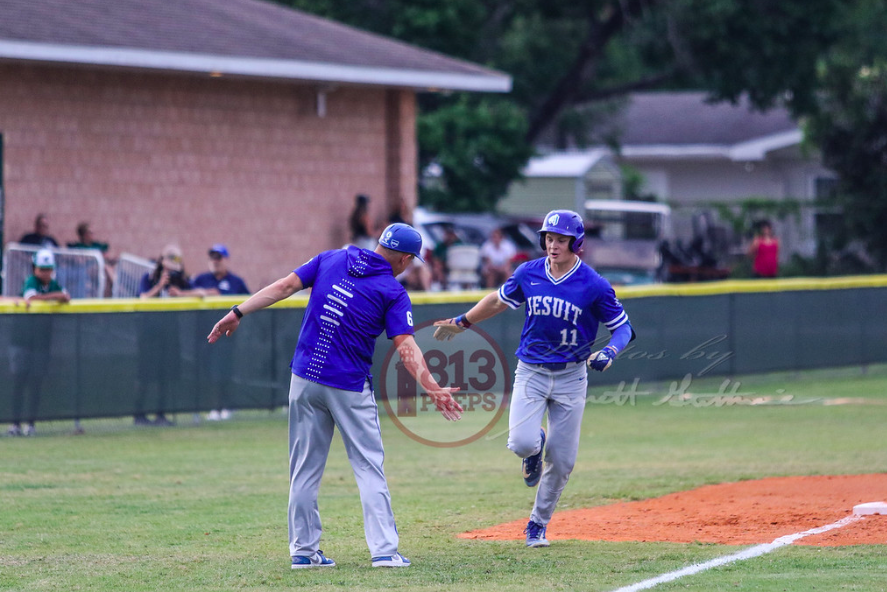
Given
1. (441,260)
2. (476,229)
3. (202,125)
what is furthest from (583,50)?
(202,125)

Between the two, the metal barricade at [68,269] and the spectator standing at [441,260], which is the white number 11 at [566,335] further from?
the spectator standing at [441,260]

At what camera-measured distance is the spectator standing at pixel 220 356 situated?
46.5ft

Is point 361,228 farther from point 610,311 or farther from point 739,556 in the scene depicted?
point 739,556

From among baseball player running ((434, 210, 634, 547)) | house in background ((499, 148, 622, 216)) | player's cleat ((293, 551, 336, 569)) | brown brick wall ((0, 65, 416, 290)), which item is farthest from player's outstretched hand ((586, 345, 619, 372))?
house in background ((499, 148, 622, 216))

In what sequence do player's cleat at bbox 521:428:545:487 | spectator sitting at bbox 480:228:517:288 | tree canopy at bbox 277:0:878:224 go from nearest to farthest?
player's cleat at bbox 521:428:545:487 → spectator sitting at bbox 480:228:517:288 → tree canopy at bbox 277:0:878:224

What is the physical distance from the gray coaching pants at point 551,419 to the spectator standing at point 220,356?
7195 mm

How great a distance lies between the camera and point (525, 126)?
31.4 meters

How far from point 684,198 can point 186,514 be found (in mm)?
37408

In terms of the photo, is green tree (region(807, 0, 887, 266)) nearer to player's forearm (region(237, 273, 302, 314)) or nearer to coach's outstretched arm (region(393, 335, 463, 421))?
coach's outstretched arm (region(393, 335, 463, 421))

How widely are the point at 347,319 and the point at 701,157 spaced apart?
37.9 m

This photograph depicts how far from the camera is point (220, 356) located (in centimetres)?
1420

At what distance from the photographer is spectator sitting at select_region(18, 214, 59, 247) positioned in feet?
54.7

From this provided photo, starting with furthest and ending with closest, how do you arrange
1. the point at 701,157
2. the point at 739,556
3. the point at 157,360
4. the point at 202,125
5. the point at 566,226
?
the point at 701,157 → the point at 202,125 → the point at 157,360 → the point at 566,226 → the point at 739,556

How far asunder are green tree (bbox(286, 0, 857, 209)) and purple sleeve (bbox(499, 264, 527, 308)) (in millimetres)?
22568
